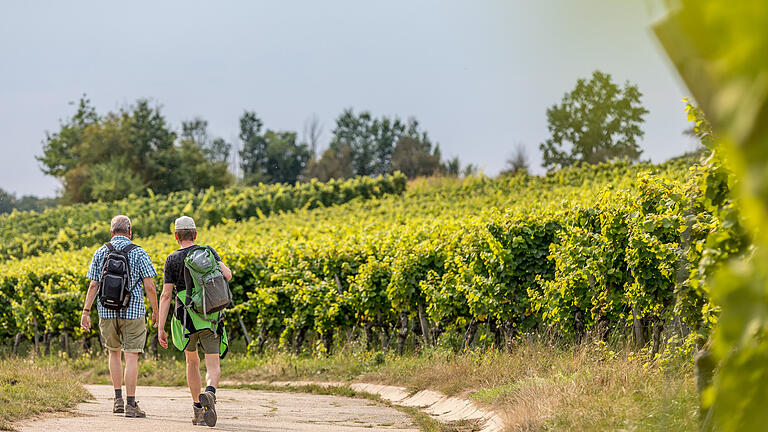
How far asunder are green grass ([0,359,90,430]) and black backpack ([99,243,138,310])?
1.22 meters

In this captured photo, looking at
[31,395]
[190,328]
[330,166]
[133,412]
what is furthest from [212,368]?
[330,166]

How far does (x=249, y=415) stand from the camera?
887 centimetres

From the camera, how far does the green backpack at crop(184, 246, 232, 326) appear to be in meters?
7.68

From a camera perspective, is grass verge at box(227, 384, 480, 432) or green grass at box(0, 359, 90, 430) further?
green grass at box(0, 359, 90, 430)

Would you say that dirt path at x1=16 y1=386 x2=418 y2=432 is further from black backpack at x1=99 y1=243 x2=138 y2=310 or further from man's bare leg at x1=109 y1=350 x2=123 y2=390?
black backpack at x1=99 y1=243 x2=138 y2=310

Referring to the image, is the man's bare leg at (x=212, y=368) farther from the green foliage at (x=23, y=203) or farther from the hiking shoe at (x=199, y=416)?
the green foliage at (x=23, y=203)

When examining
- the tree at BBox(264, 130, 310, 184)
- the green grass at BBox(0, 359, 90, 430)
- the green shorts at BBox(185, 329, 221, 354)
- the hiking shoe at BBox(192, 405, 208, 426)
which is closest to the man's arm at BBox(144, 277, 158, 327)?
the green shorts at BBox(185, 329, 221, 354)

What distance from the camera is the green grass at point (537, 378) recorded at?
5434mm

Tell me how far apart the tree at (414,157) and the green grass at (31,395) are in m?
55.4

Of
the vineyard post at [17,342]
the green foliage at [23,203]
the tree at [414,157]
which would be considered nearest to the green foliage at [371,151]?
the tree at [414,157]

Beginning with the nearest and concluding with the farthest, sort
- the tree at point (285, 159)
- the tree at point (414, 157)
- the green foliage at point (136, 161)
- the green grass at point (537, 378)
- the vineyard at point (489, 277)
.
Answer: the green grass at point (537, 378) < the vineyard at point (489, 277) < the green foliage at point (136, 161) < the tree at point (414, 157) < the tree at point (285, 159)

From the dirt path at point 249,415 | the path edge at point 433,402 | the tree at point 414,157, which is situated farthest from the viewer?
the tree at point 414,157

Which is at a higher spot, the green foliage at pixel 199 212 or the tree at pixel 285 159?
the tree at pixel 285 159

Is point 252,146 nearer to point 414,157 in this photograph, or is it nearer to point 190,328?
point 414,157
